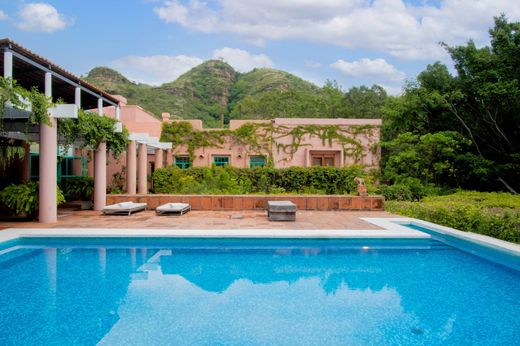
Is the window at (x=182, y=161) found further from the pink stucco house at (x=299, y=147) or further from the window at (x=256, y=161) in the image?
the window at (x=256, y=161)

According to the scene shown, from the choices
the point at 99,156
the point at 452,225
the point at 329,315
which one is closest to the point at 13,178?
the point at 99,156

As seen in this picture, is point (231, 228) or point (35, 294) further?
point (231, 228)

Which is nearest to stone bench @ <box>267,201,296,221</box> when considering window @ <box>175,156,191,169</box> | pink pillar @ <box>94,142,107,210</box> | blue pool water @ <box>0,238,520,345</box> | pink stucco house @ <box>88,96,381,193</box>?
blue pool water @ <box>0,238,520,345</box>

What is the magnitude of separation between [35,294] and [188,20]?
27189mm

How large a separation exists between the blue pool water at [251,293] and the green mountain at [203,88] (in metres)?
37.6

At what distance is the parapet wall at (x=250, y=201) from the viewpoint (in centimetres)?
1270

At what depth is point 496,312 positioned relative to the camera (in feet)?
15.0

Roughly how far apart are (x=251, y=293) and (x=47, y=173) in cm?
726

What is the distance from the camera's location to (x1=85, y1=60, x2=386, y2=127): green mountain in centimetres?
3912

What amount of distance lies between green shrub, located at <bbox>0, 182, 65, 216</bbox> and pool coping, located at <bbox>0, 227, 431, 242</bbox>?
1.57 metres

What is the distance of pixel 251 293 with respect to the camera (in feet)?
17.0

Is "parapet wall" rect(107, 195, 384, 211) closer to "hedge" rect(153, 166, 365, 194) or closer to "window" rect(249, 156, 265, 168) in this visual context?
"hedge" rect(153, 166, 365, 194)

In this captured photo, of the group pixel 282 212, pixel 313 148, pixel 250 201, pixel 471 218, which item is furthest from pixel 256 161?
pixel 471 218

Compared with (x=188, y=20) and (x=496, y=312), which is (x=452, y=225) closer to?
(x=496, y=312)
